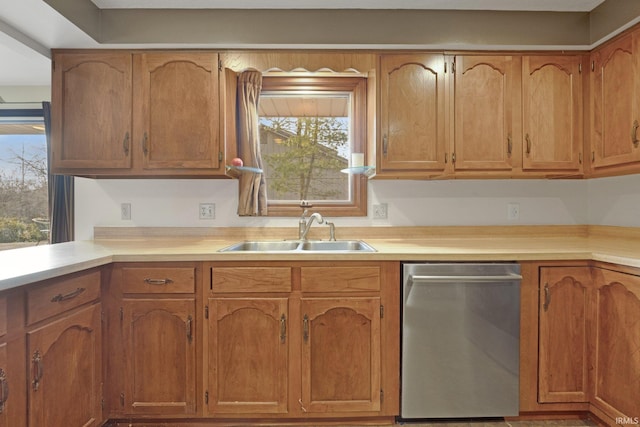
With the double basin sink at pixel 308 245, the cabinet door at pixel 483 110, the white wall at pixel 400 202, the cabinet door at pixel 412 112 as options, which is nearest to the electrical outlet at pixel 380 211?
the white wall at pixel 400 202

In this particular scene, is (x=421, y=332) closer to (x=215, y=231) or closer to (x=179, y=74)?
(x=215, y=231)

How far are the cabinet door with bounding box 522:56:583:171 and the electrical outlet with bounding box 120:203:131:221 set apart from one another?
2545 mm

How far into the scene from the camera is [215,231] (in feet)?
7.85

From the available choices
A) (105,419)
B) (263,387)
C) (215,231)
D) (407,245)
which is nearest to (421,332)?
(407,245)

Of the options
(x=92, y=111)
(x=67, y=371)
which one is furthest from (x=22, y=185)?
(x=67, y=371)

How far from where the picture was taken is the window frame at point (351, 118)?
7.99 ft

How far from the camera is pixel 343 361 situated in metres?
1.78

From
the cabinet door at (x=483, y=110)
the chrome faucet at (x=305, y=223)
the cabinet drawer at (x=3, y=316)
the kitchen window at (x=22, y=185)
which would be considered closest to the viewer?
the cabinet drawer at (x=3, y=316)

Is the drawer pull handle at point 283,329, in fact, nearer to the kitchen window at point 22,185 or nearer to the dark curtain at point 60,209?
the dark curtain at point 60,209

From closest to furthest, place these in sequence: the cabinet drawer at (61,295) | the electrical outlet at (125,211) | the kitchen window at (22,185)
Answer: the cabinet drawer at (61,295) → the electrical outlet at (125,211) → the kitchen window at (22,185)

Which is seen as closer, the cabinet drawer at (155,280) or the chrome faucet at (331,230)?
the cabinet drawer at (155,280)

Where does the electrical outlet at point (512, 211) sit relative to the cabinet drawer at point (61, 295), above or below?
above

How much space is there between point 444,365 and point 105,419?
171 centimetres

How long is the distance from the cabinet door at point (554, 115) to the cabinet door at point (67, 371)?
249 centimetres
